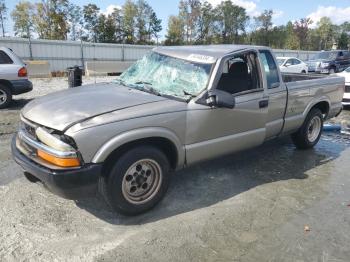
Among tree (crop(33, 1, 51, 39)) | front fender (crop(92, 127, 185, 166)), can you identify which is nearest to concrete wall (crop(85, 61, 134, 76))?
front fender (crop(92, 127, 185, 166))

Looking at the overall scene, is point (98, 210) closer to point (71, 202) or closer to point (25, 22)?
point (71, 202)

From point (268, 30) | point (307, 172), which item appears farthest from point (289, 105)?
point (268, 30)

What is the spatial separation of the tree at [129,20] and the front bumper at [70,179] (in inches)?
1954

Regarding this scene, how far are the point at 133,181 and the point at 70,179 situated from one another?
72 cm

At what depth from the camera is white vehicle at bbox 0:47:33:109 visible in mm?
9531

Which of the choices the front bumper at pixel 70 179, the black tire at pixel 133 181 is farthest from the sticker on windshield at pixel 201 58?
the front bumper at pixel 70 179

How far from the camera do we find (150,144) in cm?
378

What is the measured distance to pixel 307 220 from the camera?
382 cm

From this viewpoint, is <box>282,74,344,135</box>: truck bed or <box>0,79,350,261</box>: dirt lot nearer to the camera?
<box>0,79,350,261</box>: dirt lot

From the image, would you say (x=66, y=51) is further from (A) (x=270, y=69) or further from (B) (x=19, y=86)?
(A) (x=270, y=69)

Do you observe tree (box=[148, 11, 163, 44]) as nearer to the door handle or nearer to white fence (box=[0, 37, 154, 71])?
white fence (box=[0, 37, 154, 71])

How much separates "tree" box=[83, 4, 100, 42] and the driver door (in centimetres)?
4665

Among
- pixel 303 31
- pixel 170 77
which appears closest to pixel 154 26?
pixel 303 31

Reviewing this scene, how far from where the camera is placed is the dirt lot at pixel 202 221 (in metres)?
3.17
